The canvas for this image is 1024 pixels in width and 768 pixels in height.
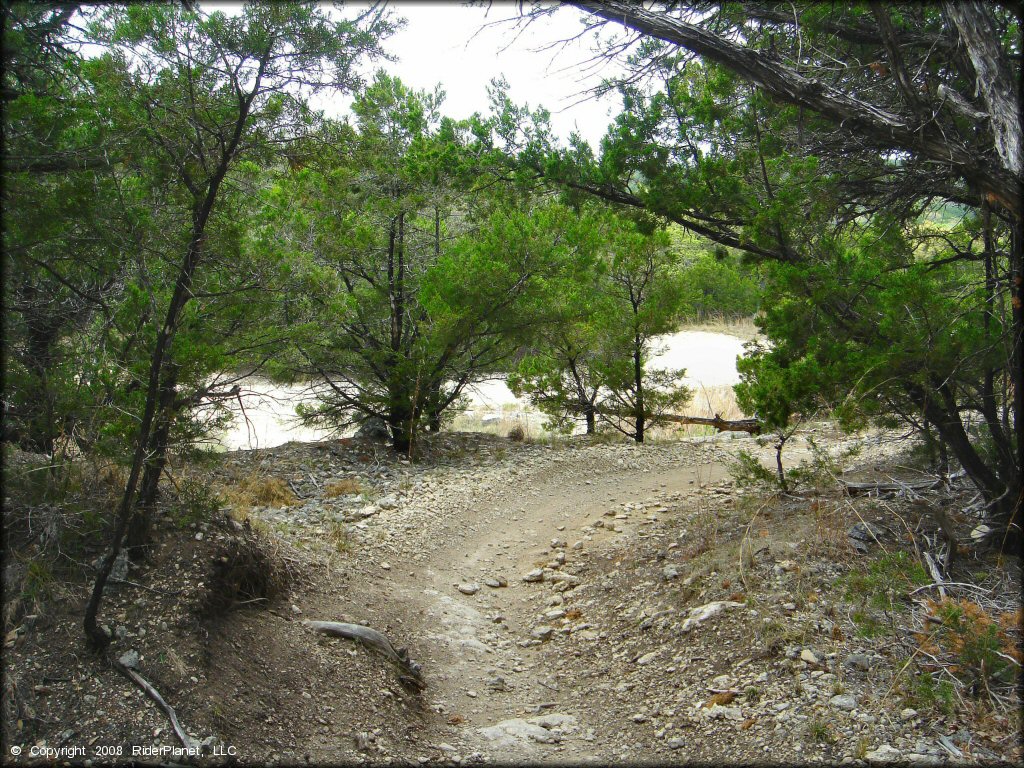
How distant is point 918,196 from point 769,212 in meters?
1.04

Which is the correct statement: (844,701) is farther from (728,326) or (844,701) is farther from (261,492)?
(728,326)

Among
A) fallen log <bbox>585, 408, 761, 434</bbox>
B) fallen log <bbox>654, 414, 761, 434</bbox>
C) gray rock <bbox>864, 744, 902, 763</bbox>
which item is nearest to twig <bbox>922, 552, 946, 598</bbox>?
gray rock <bbox>864, 744, 902, 763</bbox>

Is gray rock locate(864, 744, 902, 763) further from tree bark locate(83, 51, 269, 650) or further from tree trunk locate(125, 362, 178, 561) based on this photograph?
tree trunk locate(125, 362, 178, 561)

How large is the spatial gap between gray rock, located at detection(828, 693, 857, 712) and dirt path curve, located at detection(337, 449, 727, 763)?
1163mm

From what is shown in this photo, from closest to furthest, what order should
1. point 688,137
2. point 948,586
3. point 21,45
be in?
1. point 21,45
2. point 948,586
3. point 688,137

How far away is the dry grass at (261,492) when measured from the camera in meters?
7.20

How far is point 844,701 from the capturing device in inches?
137

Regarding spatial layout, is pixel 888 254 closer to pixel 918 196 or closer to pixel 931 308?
pixel 918 196

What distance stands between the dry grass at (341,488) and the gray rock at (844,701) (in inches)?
222

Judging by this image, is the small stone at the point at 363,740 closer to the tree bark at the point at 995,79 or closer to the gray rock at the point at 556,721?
the gray rock at the point at 556,721

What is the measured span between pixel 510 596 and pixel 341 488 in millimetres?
2866

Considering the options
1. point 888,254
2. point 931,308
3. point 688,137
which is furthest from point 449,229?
point 931,308

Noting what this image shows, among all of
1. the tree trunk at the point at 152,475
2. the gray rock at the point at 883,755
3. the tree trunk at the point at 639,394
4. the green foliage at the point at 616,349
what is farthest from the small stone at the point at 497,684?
the tree trunk at the point at 639,394

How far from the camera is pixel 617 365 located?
1213cm
